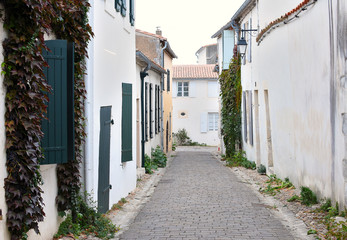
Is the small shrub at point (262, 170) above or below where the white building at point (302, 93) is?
below

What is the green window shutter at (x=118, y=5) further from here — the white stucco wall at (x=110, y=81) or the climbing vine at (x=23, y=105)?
the climbing vine at (x=23, y=105)

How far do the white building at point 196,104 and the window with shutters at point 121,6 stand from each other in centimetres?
3324

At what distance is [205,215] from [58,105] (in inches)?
162

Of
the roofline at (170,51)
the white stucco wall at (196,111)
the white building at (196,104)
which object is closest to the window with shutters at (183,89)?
the white building at (196,104)

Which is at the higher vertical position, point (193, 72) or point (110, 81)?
point (193, 72)

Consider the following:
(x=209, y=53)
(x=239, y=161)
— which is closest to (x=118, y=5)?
(x=239, y=161)

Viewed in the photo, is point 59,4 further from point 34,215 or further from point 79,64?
point 34,215

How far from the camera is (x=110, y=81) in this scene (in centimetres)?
1034

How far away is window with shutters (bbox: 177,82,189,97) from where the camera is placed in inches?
1794

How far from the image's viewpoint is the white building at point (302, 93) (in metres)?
8.17

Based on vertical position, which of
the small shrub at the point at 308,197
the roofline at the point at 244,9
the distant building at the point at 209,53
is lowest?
the small shrub at the point at 308,197

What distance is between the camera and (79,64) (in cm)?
812

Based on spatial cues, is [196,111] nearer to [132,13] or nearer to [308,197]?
[132,13]

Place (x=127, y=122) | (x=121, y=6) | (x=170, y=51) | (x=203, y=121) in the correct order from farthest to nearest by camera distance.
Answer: (x=203, y=121), (x=170, y=51), (x=127, y=122), (x=121, y=6)
